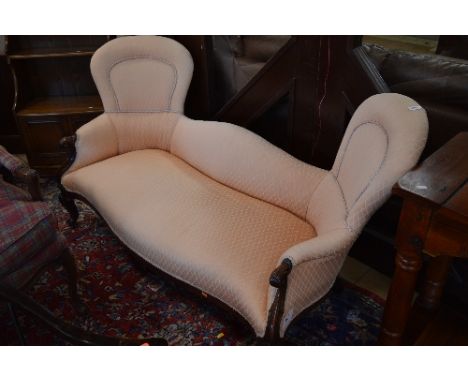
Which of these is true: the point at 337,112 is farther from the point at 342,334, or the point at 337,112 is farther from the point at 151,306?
the point at 151,306

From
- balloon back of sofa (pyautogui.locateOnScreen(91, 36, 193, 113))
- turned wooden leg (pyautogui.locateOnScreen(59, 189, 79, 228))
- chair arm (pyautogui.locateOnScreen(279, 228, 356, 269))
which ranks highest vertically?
balloon back of sofa (pyautogui.locateOnScreen(91, 36, 193, 113))

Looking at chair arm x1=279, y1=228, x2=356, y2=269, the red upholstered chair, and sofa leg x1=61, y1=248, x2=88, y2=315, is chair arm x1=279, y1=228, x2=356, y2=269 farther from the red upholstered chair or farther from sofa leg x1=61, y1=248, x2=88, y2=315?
sofa leg x1=61, y1=248, x2=88, y2=315

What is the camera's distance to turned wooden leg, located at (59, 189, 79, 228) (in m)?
2.04

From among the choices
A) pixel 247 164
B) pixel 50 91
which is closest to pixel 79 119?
pixel 50 91

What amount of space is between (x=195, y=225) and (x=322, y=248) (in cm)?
54

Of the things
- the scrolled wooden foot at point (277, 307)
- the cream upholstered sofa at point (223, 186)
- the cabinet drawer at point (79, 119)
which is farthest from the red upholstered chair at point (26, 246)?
the cabinet drawer at point (79, 119)

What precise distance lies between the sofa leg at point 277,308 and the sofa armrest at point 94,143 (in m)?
1.25

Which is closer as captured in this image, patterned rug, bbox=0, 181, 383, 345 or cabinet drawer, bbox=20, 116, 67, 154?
patterned rug, bbox=0, 181, 383, 345

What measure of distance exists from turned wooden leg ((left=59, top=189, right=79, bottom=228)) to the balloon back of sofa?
481 mm

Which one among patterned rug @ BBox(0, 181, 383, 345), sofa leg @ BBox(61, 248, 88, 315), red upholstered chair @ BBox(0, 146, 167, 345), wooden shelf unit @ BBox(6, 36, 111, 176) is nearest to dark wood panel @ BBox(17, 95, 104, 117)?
wooden shelf unit @ BBox(6, 36, 111, 176)

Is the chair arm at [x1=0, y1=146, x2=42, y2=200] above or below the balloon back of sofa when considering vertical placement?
below

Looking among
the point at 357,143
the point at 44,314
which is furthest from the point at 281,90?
the point at 44,314

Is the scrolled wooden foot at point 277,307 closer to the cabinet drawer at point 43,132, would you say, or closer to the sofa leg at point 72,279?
the sofa leg at point 72,279

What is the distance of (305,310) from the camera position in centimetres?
133
